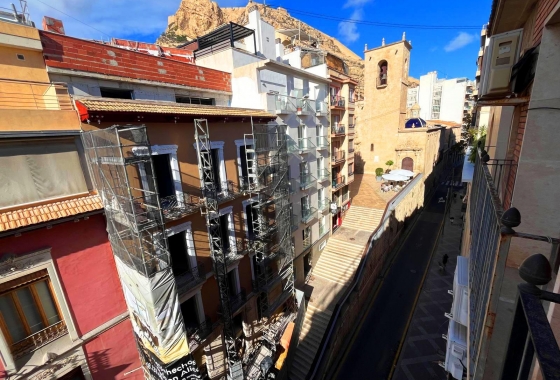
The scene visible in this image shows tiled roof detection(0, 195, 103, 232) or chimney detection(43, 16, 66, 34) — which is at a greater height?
chimney detection(43, 16, 66, 34)

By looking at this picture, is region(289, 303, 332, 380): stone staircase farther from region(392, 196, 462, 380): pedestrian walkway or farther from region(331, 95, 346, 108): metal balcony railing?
region(331, 95, 346, 108): metal balcony railing

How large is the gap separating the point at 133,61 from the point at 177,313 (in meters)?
10.7

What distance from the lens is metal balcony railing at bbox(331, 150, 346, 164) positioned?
912 inches

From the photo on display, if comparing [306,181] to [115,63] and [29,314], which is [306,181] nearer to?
[115,63]

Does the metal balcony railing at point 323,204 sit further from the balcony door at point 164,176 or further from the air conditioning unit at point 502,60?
the air conditioning unit at point 502,60

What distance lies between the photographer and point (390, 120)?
114ft

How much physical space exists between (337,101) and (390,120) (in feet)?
53.4

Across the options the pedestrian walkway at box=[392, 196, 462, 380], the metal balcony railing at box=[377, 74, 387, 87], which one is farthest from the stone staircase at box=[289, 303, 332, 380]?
the metal balcony railing at box=[377, 74, 387, 87]

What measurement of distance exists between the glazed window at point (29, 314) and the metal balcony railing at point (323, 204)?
17.6 metres

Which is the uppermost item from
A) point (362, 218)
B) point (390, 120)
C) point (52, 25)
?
point (52, 25)

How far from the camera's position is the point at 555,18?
145 inches

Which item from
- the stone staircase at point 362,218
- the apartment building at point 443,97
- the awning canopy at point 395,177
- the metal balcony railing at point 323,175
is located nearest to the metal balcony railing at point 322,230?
the stone staircase at point 362,218

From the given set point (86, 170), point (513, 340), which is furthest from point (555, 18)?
point (86, 170)

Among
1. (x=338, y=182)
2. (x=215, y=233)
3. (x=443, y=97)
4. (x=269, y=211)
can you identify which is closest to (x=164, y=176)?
(x=215, y=233)
